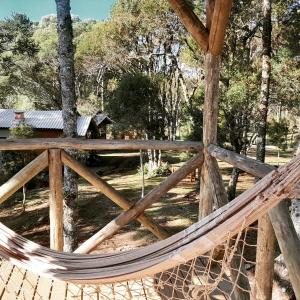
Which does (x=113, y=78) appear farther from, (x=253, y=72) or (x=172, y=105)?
(x=253, y=72)

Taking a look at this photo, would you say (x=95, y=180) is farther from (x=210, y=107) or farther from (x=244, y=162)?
(x=244, y=162)

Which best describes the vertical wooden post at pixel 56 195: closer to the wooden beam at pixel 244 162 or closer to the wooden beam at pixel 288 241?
the wooden beam at pixel 244 162

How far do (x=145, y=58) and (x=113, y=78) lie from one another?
567 cm

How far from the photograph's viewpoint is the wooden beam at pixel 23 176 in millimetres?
2682

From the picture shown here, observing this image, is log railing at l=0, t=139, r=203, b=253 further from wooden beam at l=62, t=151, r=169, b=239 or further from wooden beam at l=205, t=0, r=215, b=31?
wooden beam at l=205, t=0, r=215, b=31

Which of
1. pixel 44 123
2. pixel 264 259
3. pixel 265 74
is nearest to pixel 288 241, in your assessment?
pixel 264 259

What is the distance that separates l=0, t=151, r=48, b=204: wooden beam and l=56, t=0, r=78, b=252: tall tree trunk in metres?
2.28

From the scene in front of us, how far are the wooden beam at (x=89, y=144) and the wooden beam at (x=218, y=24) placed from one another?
2.32 feet

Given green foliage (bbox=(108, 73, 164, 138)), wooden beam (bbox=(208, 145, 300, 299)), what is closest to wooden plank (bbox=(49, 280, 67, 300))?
wooden beam (bbox=(208, 145, 300, 299))

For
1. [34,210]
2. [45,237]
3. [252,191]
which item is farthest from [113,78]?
[252,191]

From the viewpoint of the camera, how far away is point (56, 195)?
287 centimetres

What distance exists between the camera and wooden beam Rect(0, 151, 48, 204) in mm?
2682

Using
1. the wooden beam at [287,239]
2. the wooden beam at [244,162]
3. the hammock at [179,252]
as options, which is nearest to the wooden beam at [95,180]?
the wooden beam at [244,162]

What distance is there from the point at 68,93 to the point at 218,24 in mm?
2927
